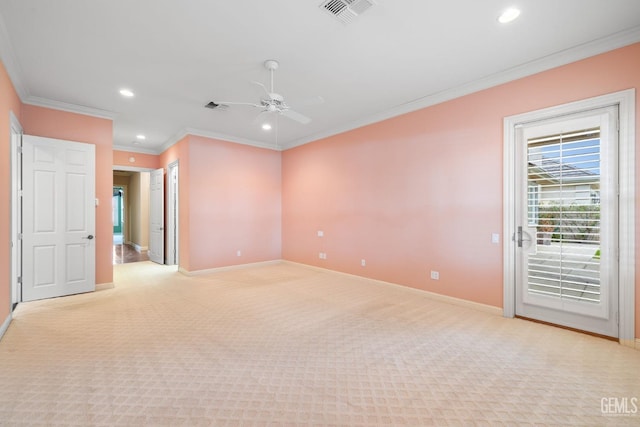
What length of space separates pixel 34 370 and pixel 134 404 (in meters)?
1.18

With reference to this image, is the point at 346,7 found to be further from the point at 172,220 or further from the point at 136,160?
the point at 136,160

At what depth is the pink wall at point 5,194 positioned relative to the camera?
308 centimetres

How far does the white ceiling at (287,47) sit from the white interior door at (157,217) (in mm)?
2787

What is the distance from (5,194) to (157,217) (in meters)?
4.27

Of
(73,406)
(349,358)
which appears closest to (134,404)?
(73,406)

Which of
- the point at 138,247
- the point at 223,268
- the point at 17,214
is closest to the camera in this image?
the point at 17,214

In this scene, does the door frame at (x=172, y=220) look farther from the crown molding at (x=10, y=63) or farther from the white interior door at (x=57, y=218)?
the crown molding at (x=10, y=63)

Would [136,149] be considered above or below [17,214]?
above

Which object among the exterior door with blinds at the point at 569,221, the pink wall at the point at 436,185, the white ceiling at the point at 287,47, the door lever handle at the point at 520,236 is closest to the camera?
the white ceiling at the point at 287,47

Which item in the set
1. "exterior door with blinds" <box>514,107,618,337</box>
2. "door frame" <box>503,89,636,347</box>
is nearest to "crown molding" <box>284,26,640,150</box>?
"door frame" <box>503,89,636,347</box>

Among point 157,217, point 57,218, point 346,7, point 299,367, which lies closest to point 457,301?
point 299,367

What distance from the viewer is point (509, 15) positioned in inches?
101

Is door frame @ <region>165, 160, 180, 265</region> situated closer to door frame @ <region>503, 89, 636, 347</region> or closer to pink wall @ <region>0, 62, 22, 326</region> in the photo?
pink wall @ <region>0, 62, 22, 326</region>

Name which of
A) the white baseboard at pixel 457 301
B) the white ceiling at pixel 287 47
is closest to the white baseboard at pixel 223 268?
the white baseboard at pixel 457 301
